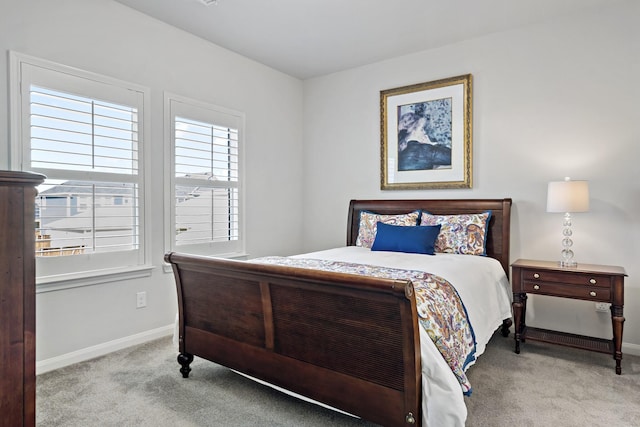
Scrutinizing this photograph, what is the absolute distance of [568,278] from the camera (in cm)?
278

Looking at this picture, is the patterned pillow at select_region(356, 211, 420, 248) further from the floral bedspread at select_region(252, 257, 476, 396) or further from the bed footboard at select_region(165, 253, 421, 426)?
the bed footboard at select_region(165, 253, 421, 426)

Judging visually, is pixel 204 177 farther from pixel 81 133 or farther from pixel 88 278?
pixel 88 278

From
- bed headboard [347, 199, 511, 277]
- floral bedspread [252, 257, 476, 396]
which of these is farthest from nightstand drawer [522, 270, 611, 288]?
floral bedspread [252, 257, 476, 396]

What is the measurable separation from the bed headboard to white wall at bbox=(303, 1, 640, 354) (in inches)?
4.9

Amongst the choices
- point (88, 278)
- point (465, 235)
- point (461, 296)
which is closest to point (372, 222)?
point (465, 235)

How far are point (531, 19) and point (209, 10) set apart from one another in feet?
8.72

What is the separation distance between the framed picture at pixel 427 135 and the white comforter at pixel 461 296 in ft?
3.08

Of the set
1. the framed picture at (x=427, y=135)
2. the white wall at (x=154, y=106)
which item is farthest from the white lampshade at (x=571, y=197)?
the white wall at (x=154, y=106)

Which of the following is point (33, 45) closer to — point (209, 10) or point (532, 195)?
point (209, 10)

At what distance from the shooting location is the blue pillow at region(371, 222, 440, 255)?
3.23 m

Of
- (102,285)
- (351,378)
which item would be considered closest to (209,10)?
(102,285)

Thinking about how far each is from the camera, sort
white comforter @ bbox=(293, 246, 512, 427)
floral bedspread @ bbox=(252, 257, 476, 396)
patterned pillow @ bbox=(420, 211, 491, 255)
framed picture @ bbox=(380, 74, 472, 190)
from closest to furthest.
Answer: white comforter @ bbox=(293, 246, 512, 427), floral bedspread @ bbox=(252, 257, 476, 396), patterned pillow @ bbox=(420, 211, 491, 255), framed picture @ bbox=(380, 74, 472, 190)

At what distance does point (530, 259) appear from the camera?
334cm

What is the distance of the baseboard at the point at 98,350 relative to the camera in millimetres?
2611
